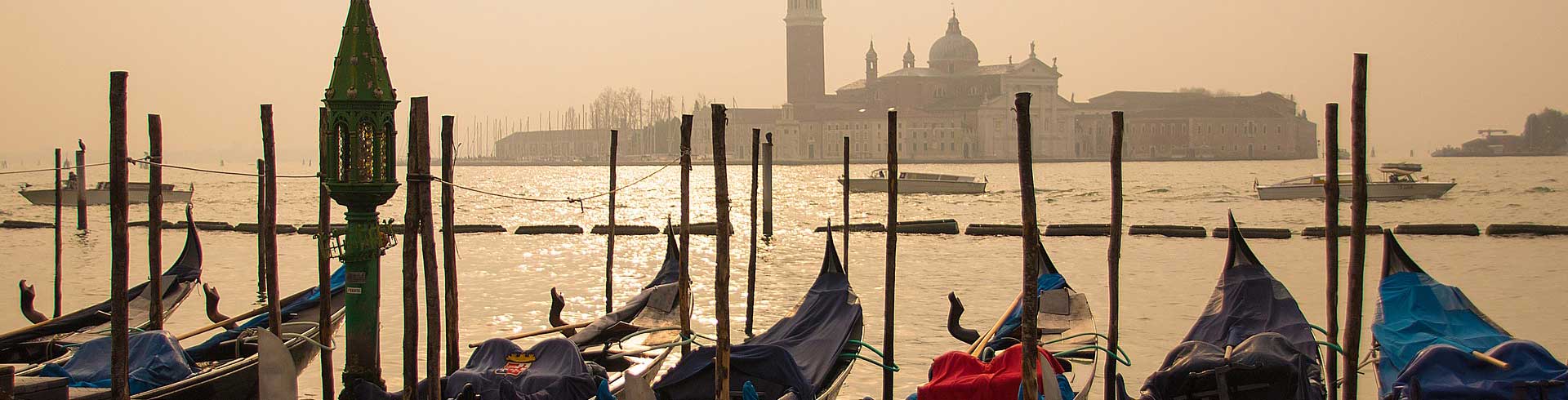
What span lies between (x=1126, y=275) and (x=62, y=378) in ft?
33.4

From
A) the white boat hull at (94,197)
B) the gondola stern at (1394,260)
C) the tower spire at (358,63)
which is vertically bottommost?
the gondola stern at (1394,260)

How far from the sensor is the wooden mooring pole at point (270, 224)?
21.1ft

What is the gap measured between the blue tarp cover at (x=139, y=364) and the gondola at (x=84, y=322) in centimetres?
22

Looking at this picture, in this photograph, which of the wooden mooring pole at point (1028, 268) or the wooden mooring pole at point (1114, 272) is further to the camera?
the wooden mooring pole at point (1114, 272)

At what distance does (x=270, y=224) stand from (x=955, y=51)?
252 ft

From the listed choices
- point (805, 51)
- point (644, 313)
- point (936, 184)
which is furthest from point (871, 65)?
point (644, 313)

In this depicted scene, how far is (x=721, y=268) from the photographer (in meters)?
6.41

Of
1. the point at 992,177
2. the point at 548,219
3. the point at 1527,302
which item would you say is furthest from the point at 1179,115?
the point at 1527,302

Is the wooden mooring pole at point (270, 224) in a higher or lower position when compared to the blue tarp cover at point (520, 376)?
higher

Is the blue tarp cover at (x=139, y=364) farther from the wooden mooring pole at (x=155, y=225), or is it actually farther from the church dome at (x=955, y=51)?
the church dome at (x=955, y=51)

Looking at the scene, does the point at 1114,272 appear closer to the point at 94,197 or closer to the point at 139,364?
the point at 139,364

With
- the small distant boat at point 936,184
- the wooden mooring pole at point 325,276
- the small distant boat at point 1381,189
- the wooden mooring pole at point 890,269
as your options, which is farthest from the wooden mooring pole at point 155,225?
the small distant boat at point 936,184

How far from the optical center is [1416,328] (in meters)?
6.24

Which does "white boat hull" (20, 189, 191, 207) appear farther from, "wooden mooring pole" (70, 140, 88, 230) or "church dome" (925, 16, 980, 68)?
"church dome" (925, 16, 980, 68)
